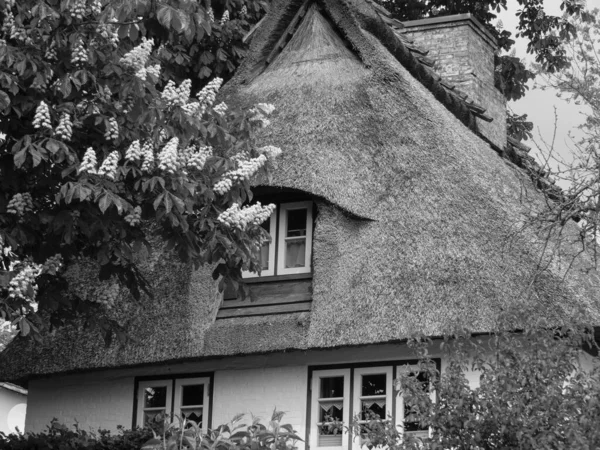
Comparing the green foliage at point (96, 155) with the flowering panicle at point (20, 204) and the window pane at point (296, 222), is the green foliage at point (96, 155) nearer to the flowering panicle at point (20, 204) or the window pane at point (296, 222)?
the flowering panicle at point (20, 204)

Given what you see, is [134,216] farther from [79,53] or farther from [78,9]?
[78,9]

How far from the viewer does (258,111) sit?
15297 millimetres

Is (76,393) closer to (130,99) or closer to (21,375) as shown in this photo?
(21,375)

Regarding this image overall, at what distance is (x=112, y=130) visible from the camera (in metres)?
13.6

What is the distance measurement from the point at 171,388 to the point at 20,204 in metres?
4.44

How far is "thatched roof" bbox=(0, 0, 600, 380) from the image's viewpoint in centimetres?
1513

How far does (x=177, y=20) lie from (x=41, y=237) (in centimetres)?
302

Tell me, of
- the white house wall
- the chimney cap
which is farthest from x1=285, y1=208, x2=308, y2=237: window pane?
the chimney cap

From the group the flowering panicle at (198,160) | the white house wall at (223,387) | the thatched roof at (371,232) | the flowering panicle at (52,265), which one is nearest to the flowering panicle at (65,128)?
the flowering panicle at (52,265)

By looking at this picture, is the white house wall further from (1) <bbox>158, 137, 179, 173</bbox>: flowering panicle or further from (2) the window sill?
(1) <bbox>158, 137, 179, 173</bbox>: flowering panicle

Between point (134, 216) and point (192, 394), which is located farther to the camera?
point (192, 394)

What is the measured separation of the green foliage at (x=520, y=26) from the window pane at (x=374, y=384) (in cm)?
1026

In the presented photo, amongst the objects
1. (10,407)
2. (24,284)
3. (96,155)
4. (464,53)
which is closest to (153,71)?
(96,155)

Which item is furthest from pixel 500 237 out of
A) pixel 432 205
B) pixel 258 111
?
pixel 258 111
